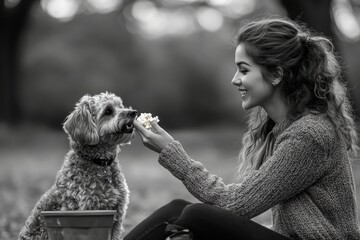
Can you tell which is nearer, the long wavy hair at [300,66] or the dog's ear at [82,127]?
the long wavy hair at [300,66]

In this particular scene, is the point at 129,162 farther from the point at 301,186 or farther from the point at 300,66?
the point at 301,186

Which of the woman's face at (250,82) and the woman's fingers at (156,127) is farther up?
the woman's face at (250,82)

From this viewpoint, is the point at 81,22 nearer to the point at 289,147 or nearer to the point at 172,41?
the point at 172,41

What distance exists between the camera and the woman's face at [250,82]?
4074 mm

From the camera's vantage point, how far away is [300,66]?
407cm

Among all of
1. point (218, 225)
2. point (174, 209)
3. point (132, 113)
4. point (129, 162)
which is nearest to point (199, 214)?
point (218, 225)

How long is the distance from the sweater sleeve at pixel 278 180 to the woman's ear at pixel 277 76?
408mm

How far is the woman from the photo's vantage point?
371 cm

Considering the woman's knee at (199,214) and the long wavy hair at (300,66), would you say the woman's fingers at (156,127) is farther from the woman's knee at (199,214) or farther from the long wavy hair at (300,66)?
the long wavy hair at (300,66)

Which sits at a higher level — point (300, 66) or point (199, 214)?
point (300, 66)

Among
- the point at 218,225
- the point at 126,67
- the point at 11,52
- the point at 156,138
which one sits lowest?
the point at 218,225

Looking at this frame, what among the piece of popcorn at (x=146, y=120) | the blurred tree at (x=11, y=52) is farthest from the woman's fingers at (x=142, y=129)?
the blurred tree at (x=11, y=52)

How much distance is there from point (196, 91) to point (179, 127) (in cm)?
164

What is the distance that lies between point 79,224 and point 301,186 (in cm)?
135
